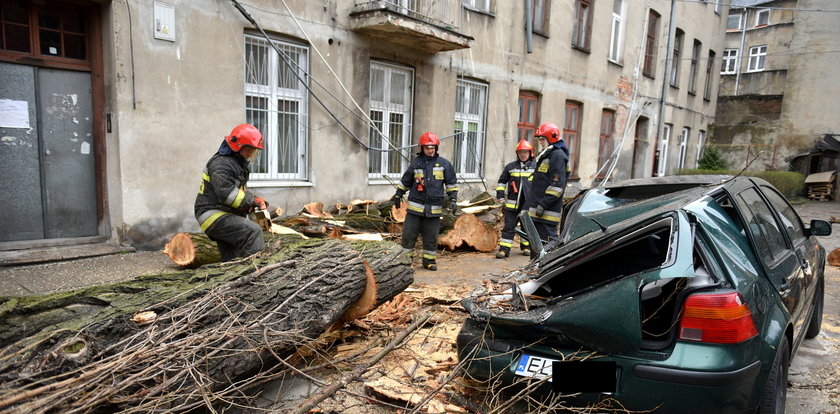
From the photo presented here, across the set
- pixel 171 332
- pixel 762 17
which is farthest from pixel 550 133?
pixel 762 17

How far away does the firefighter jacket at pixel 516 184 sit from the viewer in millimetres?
7281

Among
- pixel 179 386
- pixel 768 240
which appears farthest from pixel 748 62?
pixel 179 386

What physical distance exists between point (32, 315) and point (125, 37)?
4324mm

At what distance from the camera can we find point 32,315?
8.09 ft

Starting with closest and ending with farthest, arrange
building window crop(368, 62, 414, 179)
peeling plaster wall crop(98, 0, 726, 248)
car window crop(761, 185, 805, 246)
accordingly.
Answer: car window crop(761, 185, 805, 246), peeling plaster wall crop(98, 0, 726, 248), building window crop(368, 62, 414, 179)

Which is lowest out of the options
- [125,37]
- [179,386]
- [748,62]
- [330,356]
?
[330,356]

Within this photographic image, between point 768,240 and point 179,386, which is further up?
point 768,240

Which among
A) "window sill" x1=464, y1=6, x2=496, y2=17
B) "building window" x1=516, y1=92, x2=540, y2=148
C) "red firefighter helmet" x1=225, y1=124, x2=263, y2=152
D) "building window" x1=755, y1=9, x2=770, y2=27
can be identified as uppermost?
"building window" x1=755, y1=9, x2=770, y2=27

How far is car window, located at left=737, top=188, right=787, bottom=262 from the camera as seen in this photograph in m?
2.80

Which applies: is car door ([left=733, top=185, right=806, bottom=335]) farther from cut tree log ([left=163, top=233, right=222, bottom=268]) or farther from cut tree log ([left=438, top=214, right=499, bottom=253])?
cut tree log ([left=163, top=233, right=222, bottom=268])

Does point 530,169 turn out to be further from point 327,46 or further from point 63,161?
point 63,161

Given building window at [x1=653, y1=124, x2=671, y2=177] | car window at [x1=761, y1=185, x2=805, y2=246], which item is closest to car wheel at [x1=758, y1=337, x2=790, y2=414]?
car window at [x1=761, y1=185, x2=805, y2=246]

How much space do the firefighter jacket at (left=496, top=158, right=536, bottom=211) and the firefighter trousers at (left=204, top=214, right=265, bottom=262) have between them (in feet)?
12.8

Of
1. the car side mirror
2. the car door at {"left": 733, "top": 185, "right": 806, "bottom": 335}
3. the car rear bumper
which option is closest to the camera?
the car rear bumper
